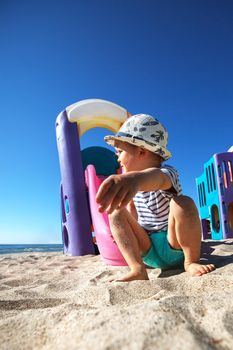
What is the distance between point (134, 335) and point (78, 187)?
3590 mm

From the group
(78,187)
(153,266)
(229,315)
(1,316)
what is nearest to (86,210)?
(78,187)

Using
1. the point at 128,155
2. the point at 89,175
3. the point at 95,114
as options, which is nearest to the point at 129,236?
the point at 128,155

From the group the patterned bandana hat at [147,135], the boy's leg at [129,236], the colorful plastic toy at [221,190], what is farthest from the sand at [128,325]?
the colorful plastic toy at [221,190]

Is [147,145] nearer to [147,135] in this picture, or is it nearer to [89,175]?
[147,135]

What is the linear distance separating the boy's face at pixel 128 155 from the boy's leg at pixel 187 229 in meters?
0.32

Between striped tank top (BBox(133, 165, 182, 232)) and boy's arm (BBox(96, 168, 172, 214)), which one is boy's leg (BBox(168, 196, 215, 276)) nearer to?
striped tank top (BBox(133, 165, 182, 232))

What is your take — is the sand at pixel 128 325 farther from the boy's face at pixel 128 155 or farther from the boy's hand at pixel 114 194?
the boy's face at pixel 128 155

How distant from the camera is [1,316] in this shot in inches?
39.8

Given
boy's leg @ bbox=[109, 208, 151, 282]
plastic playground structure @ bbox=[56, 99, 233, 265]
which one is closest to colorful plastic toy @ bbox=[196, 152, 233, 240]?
plastic playground structure @ bbox=[56, 99, 233, 265]

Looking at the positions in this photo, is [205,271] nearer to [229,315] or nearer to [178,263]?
[178,263]

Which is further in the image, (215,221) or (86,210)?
(215,221)

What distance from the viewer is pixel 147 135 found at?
1.71m

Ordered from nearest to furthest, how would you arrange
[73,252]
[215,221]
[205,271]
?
[205,271]
[73,252]
[215,221]

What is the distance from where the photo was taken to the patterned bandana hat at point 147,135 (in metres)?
1.69
